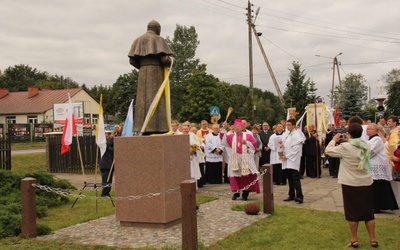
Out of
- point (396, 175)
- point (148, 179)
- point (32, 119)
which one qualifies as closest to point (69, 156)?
point (148, 179)

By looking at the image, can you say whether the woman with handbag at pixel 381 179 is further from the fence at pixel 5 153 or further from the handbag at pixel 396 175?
the fence at pixel 5 153

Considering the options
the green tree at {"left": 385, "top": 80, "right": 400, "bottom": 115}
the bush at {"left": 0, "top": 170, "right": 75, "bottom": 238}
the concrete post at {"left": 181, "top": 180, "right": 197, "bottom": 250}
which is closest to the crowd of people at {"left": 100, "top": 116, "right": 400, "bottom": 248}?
the bush at {"left": 0, "top": 170, "right": 75, "bottom": 238}

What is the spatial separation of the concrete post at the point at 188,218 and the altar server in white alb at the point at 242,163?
14.5ft

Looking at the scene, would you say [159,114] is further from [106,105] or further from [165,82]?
[106,105]

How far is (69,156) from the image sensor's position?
1922cm

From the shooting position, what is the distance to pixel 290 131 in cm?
1070

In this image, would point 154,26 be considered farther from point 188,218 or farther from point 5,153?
point 5,153

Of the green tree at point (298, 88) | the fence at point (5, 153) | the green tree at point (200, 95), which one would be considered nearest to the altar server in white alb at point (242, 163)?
the fence at point (5, 153)

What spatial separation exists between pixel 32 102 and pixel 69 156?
42364 millimetres

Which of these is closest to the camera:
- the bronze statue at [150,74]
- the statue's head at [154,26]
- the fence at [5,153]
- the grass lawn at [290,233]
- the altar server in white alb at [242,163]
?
the grass lawn at [290,233]

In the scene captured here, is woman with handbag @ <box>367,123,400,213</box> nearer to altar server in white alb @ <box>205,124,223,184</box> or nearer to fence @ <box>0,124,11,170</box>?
altar server in white alb @ <box>205,124,223,184</box>

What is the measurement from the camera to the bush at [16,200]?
26.0 feet

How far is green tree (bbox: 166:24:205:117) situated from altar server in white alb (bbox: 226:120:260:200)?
166 feet

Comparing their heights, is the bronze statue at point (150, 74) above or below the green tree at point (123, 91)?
below
